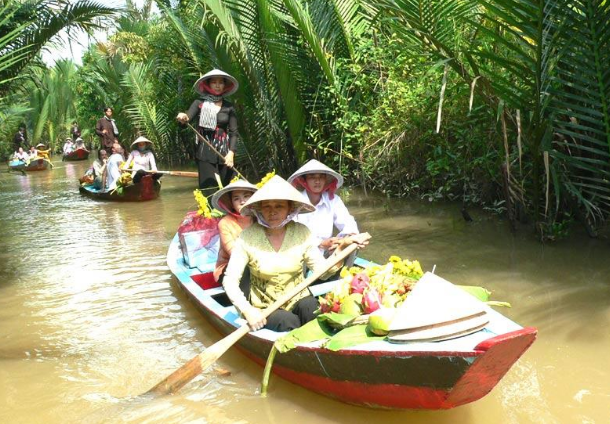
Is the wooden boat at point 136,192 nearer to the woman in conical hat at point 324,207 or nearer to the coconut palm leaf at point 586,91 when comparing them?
the woman in conical hat at point 324,207

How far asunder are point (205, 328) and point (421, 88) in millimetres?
4780

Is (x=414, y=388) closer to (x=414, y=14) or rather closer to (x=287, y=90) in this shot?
(x=414, y=14)

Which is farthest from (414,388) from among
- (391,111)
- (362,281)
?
(391,111)

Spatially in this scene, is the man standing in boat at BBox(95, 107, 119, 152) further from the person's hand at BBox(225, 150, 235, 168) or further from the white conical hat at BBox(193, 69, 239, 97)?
the person's hand at BBox(225, 150, 235, 168)

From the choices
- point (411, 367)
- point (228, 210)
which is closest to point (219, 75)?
point (228, 210)

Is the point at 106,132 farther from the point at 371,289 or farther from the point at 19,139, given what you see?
the point at 19,139

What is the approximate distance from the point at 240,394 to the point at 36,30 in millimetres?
6708

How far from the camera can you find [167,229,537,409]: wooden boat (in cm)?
232

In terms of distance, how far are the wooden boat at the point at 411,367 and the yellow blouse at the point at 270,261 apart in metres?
0.38

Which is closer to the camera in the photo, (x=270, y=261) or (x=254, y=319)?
(x=254, y=319)

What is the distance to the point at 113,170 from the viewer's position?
1130cm

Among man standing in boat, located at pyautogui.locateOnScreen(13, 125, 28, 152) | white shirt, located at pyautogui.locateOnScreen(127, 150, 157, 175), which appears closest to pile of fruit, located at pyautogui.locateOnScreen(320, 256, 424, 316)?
white shirt, located at pyautogui.locateOnScreen(127, 150, 157, 175)

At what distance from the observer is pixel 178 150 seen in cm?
1883

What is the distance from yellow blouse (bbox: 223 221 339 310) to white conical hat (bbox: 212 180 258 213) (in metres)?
0.73
